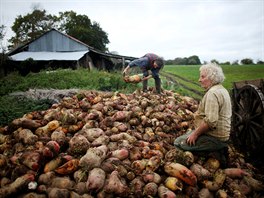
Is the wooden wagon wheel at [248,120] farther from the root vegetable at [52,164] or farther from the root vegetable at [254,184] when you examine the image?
the root vegetable at [52,164]

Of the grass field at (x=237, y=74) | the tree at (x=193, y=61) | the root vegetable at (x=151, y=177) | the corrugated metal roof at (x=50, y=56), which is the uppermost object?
the tree at (x=193, y=61)

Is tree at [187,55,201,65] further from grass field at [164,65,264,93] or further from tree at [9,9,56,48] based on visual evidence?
tree at [9,9,56,48]

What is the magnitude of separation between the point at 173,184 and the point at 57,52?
21127 mm

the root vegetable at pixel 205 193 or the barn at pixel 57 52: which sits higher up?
the barn at pixel 57 52

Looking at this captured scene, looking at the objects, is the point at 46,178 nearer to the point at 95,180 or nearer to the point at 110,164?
the point at 95,180

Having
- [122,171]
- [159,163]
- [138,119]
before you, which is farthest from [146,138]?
[122,171]

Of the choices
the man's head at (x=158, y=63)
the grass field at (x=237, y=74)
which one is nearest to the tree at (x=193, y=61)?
the grass field at (x=237, y=74)

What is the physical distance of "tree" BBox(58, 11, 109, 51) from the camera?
28938 mm

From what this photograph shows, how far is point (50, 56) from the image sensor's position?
65.1 ft

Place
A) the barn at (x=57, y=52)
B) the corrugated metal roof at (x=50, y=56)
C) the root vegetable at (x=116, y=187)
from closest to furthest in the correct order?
the root vegetable at (x=116, y=187), the corrugated metal roof at (x=50, y=56), the barn at (x=57, y=52)

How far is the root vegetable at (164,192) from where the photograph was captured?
2.42 meters

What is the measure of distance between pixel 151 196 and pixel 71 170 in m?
0.99

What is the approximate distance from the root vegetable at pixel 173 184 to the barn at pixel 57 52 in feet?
58.2

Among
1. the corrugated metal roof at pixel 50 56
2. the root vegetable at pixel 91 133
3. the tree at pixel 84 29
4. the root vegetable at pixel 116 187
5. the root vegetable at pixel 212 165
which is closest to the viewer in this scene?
the root vegetable at pixel 116 187
